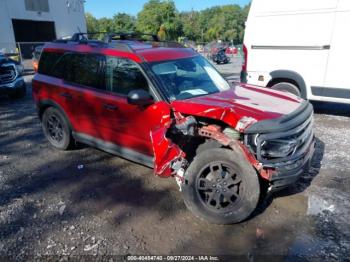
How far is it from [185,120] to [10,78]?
27.4 feet

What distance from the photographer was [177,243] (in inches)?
118

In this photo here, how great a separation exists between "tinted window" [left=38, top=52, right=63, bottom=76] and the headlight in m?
3.66

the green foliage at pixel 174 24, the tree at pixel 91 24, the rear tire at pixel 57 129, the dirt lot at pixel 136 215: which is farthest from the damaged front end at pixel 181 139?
the tree at pixel 91 24

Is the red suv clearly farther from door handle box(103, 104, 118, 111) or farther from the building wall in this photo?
the building wall

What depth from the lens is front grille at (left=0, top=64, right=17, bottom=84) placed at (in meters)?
9.45

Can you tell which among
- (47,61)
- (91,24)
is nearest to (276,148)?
(47,61)

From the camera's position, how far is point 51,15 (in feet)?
119

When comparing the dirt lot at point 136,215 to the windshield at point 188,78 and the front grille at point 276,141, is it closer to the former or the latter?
the front grille at point 276,141

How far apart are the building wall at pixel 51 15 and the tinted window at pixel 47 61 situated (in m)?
23.5

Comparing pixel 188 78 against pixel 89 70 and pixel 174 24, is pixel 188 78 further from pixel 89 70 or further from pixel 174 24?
pixel 174 24

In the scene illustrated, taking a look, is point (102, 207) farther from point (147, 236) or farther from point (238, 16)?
point (238, 16)

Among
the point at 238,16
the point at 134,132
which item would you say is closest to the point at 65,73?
the point at 134,132

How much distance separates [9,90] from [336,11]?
8967mm

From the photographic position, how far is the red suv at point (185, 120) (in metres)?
3.07
